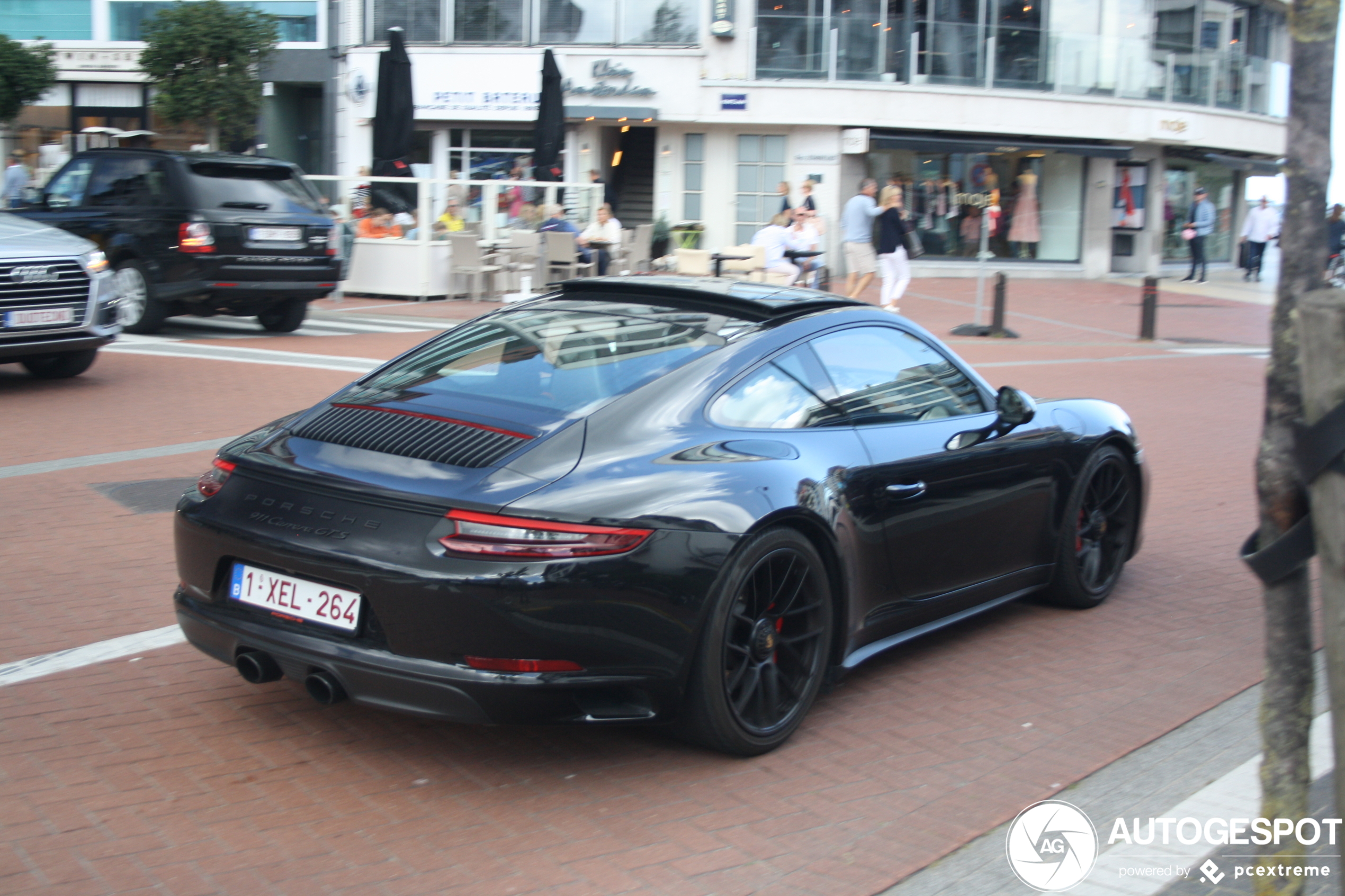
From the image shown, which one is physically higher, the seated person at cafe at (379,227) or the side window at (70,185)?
the side window at (70,185)

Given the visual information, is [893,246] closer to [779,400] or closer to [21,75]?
[779,400]

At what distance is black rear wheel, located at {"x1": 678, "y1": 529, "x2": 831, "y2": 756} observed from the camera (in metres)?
3.79

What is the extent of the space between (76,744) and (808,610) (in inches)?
90.0

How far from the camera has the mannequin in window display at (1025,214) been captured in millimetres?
31906

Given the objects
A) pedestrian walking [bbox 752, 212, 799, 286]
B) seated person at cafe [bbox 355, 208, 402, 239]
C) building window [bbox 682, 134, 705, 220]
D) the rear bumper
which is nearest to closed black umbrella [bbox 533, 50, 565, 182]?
seated person at cafe [bbox 355, 208, 402, 239]

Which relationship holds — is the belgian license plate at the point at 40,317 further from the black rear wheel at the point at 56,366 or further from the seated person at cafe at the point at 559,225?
the seated person at cafe at the point at 559,225

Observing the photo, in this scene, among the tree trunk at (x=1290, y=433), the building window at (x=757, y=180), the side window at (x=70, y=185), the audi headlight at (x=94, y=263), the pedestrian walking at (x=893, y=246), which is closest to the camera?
the tree trunk at (x=1290, y=433)

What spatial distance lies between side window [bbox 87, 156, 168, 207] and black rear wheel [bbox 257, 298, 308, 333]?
2.01 metres

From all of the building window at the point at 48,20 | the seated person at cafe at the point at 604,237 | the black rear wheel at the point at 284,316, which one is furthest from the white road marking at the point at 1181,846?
the building window at the point at 48,20

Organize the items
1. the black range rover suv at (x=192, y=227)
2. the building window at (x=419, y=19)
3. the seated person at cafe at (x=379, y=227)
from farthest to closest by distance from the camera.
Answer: the building window at (x=419, y=19)
the seated person at cafe at (x=379, y=227)
the black range rover suv at (x=192, y=227)

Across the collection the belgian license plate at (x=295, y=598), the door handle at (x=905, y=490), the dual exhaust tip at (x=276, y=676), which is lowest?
the dual exhaust tip at (x=276, y=676)

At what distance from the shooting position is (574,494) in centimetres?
360

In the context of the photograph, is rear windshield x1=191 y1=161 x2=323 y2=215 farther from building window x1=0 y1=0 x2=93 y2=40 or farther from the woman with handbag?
building window x1=0 y1=0 x2=93 y2=40

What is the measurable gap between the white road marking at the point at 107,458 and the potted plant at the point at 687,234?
20.9 meters
